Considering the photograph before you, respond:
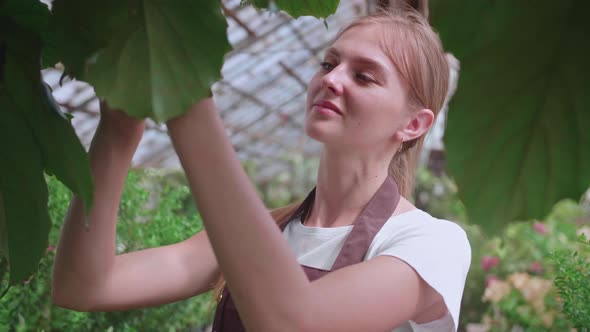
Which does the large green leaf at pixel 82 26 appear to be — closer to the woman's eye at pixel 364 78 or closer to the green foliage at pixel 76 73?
the green foliage at pixel 76 73

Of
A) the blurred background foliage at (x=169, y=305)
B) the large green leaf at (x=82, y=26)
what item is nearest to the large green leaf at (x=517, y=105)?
the blurred background foliage at (x=169, y=305)

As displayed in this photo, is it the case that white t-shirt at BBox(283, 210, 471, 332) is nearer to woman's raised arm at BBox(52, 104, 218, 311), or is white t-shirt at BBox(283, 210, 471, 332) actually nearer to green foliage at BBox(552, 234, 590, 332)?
woman's raised arm at BBox(52, 104, 218, 311)

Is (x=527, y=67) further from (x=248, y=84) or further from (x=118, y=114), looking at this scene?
(x=248, y=84)

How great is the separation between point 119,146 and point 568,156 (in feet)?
0.92

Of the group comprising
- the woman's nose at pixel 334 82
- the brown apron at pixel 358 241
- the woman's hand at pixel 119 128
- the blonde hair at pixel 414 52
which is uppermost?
the woman's hand at pixel 119 128

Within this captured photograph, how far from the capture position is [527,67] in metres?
0.21

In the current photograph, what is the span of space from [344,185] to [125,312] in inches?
30.3

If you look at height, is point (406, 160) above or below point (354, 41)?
below

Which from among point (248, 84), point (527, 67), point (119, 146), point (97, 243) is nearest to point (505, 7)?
point (527, 67)

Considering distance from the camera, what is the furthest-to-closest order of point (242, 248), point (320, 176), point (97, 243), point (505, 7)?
point (320, 176) < point (97, 243) < point (242, 248) < point (505, 7)

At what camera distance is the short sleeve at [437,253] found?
0.62 meters

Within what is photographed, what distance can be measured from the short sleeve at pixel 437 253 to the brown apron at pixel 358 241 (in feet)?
0.08

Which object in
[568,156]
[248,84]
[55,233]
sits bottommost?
[248,84]

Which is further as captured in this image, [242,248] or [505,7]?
[242,248]
